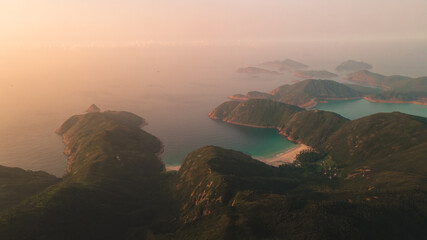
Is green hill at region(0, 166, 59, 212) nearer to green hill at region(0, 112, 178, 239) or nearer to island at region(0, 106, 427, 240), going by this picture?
island at region(0, 106, 427, 240)

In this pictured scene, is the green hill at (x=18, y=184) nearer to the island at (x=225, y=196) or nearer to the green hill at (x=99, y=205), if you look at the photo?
the island at (x=225, y=196)

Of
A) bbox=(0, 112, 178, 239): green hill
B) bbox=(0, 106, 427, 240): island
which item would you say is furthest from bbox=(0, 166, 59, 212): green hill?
bbox=(0, 112, 178, 239): green hill

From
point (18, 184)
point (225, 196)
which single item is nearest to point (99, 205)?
point (18, 184)

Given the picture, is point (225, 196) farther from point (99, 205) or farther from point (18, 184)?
point (18, 184)

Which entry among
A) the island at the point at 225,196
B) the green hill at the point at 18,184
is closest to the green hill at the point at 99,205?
the island at the point at 225,196

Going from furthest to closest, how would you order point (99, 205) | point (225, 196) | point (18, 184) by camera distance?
A: point (18, 184)
point (99, 205)
point (225, 196)

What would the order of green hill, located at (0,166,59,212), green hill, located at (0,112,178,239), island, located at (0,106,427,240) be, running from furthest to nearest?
green hill, located at (0,166,59,212) → green hill, located at (0,112,178,239) → island, located at (0,106,427,240)

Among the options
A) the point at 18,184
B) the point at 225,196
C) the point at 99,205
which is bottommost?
the point at 18,184

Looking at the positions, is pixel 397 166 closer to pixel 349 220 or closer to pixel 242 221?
pixel 349 220
